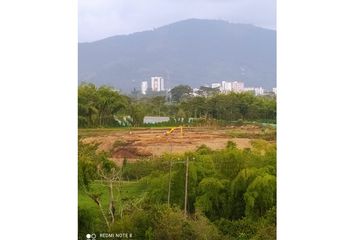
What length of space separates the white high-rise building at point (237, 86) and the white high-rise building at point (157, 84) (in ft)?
1.94

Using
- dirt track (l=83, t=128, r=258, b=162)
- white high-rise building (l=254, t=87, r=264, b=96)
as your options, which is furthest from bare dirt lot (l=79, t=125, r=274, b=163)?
white high-rise building (l=254, t=87, r=264, b=96)

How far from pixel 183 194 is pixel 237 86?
1.01m

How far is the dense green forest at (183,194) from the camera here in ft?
17.6

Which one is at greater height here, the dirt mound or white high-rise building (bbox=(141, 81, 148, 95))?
white high-rise building (bbox=(141, 81, 148, 95))

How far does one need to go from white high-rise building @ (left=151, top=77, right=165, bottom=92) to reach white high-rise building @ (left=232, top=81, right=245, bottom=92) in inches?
23.3

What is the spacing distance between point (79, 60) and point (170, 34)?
0.80m

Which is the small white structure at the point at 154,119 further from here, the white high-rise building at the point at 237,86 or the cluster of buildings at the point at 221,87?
the white high-rise building at the point at 237,86

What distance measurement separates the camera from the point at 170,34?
18.3ft

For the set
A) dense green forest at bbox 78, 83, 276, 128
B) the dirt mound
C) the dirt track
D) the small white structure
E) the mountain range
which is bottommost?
the dirt mound

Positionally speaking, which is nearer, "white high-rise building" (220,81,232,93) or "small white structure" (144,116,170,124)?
"small white structure" (144,116,170,124)

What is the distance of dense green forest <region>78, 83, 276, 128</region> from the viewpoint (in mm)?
5406

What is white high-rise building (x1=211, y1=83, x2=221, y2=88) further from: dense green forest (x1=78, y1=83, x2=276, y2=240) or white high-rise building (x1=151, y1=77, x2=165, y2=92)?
white high-rise building (x1=151, y1=77, x2=165, y2=92)

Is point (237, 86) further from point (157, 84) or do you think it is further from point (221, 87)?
point (157, 84)
